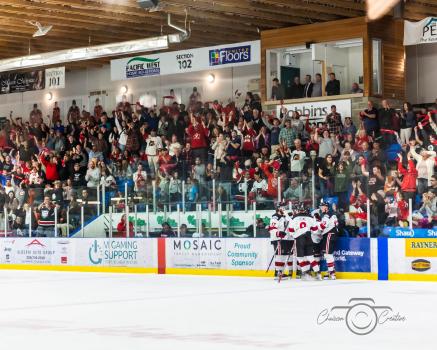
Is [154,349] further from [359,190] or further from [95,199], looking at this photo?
[95,199]

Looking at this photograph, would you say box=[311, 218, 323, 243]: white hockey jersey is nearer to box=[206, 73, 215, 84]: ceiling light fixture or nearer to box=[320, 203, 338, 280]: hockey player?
box=[320, 203, 338, 280]: hockey player

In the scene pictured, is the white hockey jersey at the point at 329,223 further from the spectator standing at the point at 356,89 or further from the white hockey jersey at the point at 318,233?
the spectator standing at the point at 356,89

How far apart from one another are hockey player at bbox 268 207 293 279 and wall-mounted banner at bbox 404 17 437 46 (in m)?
5.02

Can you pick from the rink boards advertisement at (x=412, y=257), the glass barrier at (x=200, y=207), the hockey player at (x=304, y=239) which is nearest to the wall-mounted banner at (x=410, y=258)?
the rink boards advertisement at (x=412, y=257)

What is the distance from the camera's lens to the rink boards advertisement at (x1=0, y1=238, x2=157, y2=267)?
20.8 metres

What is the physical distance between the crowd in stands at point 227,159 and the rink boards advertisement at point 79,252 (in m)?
0.50

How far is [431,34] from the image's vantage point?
20.1 meters

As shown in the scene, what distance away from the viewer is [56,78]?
24641mm

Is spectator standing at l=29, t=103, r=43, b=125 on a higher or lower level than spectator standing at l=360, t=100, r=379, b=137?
higher

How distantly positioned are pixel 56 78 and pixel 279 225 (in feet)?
29.4

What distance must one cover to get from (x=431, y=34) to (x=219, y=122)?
5.29m

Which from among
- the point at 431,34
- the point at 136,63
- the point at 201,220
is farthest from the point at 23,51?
the point at 431,34

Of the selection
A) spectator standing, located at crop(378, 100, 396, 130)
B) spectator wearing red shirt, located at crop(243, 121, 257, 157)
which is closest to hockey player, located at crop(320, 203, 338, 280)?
spectator standing, located at crop(378, 100, 396, 130)

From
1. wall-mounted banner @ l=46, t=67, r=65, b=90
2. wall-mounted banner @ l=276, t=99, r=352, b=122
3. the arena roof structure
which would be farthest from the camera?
wall-mounted banner @ l=46, t=67, r=65, b=90
